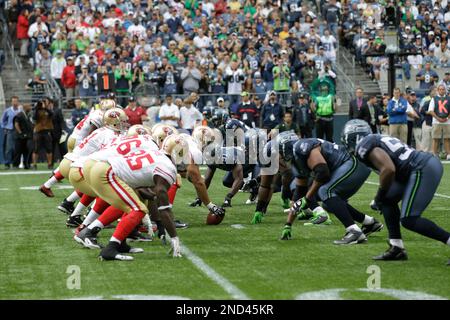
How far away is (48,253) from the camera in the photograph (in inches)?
376

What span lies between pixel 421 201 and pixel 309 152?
1935 millimetres

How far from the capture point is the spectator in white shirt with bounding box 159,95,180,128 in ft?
71.6

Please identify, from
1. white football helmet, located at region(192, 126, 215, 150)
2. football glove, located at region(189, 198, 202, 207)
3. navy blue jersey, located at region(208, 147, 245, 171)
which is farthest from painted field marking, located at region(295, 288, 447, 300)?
football glove, located at region(189, 198, 202, 207)

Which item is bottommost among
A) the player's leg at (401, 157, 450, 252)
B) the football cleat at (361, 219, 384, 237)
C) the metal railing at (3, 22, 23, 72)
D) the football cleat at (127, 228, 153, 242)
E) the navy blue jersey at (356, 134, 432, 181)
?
the football cleat at (127, 228, 153, 242)

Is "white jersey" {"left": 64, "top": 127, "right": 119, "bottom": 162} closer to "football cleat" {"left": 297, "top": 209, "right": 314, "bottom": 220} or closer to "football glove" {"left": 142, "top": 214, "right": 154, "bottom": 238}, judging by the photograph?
"football glove" {"left": 142, "top": 214, "right": 154, "bottom": 238}

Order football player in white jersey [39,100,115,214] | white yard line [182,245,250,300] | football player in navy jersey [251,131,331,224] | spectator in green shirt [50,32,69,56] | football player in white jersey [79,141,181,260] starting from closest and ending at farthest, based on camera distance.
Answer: white yard line [182,245,250,300] < football player in white jersey [79,141,181,260] < football player in navy jersey [251,131,331,224] < football player in white jersey [39,100,115,214] < spectator in green shirt [50,32,69,56]

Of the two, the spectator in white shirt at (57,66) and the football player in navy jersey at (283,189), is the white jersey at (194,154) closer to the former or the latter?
the football player in navy jersey at (283,189)

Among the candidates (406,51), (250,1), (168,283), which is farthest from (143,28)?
(168,283)

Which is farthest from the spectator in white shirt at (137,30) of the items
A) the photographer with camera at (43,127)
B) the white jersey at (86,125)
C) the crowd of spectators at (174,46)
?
the white jersey at (86,125)

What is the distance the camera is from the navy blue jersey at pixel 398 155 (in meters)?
8.45

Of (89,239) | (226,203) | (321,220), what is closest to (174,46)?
(226,203)

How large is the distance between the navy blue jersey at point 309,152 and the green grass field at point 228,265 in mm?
769

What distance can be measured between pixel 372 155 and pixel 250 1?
1980 centimetres

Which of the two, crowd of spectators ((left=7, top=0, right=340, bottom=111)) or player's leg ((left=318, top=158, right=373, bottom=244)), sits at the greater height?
crowd of spectators ((left=7, top=0, right=340, bottom=111))
